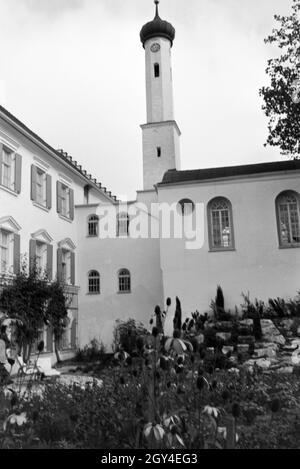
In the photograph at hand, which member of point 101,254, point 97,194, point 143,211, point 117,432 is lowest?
point 117,432

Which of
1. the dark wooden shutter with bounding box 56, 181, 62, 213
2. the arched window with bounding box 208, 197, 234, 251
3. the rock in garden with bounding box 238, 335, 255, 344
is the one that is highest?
the dark wooden shutter with bounding box 56, 181, 62, 213

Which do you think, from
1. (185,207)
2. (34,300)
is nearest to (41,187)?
(34,300)

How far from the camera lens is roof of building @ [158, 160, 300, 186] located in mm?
18828

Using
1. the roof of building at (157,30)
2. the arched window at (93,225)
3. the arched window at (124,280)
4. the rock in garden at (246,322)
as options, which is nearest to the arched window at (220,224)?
the rock in garden at (246,322)

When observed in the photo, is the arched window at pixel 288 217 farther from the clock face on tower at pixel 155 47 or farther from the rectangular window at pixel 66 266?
the clock face on tower at pixel 155 47

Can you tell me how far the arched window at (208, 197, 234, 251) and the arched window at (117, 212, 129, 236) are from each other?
4462 mm

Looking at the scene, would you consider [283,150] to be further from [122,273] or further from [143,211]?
[122,273]

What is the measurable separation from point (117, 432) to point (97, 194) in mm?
22014

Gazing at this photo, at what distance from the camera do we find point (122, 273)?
838 inches

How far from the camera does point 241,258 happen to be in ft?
59.7

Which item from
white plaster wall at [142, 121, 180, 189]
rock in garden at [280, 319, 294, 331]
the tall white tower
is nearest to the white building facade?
rock in garden at [280, 319, 294, 331]

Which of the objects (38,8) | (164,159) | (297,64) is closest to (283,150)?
(297,64)

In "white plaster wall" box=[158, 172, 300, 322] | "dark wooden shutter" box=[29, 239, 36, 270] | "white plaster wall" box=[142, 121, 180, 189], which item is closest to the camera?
"dark wooden shutter" box=[29, 239, 36, 270]

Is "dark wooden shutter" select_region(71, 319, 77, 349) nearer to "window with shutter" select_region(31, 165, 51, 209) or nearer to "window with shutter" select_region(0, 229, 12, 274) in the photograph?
"window with shutter" select_region(0, 229, 12, 274)
